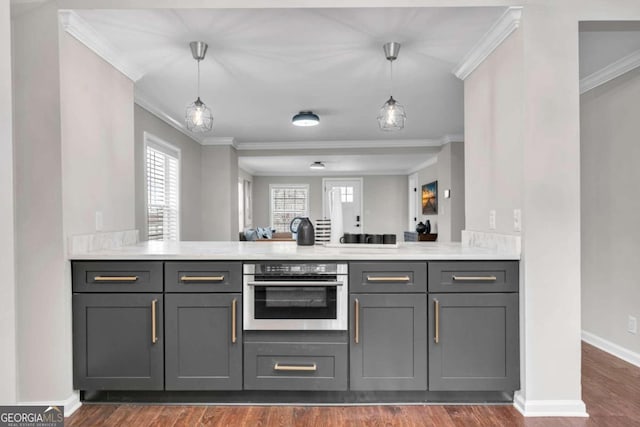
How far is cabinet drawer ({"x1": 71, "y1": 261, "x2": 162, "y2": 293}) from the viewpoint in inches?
90.1

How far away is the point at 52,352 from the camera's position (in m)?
2.23

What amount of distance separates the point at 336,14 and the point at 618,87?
2.52 meters

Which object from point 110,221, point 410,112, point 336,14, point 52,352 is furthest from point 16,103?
point 410,112

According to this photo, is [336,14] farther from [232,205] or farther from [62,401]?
[232,205]

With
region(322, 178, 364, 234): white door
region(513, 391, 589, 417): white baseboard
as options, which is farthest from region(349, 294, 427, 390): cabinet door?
region(322, 178, 364, 234): white door

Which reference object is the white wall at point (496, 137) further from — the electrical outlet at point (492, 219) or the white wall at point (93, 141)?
the white wall at point (93, 141)

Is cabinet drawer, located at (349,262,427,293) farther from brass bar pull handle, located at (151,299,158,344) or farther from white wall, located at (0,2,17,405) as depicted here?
white wall, located at (0,2,17,405)

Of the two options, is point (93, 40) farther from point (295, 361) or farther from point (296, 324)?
point (295, 361)

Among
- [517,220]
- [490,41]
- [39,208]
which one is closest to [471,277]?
[517,220]

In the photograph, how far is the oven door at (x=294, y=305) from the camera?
2.31 m

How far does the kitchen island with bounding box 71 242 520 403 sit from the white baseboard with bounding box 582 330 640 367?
4.88 feet

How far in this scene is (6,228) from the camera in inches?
42.2

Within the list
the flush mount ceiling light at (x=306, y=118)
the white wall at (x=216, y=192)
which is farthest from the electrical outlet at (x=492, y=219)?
the white wall at (x=216, y=192)

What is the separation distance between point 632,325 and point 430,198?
17.8 ft
